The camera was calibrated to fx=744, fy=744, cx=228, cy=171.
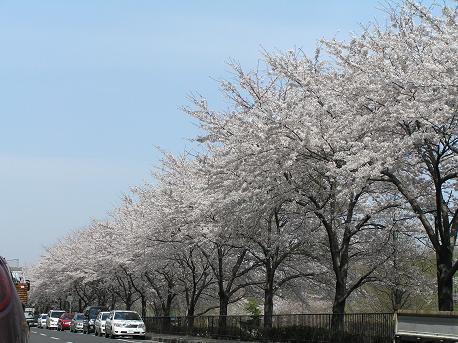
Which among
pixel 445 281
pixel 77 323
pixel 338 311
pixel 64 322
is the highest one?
pixel 445 281

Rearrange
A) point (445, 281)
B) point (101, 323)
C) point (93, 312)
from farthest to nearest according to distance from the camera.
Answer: point (93, 312)
point (101, 323)
point (445, 281)

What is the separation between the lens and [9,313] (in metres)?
4.23

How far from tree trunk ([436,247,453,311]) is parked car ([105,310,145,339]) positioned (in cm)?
2228

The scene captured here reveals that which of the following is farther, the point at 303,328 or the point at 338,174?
the point at 303,328

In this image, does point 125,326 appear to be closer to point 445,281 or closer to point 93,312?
point 93,312

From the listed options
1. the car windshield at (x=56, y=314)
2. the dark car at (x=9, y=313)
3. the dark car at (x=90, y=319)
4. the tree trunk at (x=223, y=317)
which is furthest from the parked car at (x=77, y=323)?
the dark car at (x=9, y=313)

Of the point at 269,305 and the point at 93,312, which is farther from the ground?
the point at 269,305

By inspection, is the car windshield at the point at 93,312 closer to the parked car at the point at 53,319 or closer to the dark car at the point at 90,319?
the dark car at the point at 90,319

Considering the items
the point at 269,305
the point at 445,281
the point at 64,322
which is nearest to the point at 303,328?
the point at 269,305

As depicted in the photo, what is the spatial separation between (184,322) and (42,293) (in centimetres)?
6844

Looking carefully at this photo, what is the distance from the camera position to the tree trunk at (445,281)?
63.7 feet

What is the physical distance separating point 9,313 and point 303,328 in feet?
75.1

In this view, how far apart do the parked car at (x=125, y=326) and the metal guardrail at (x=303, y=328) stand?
8.58ft

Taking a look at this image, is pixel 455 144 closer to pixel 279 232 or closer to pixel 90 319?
pixel 279 232
